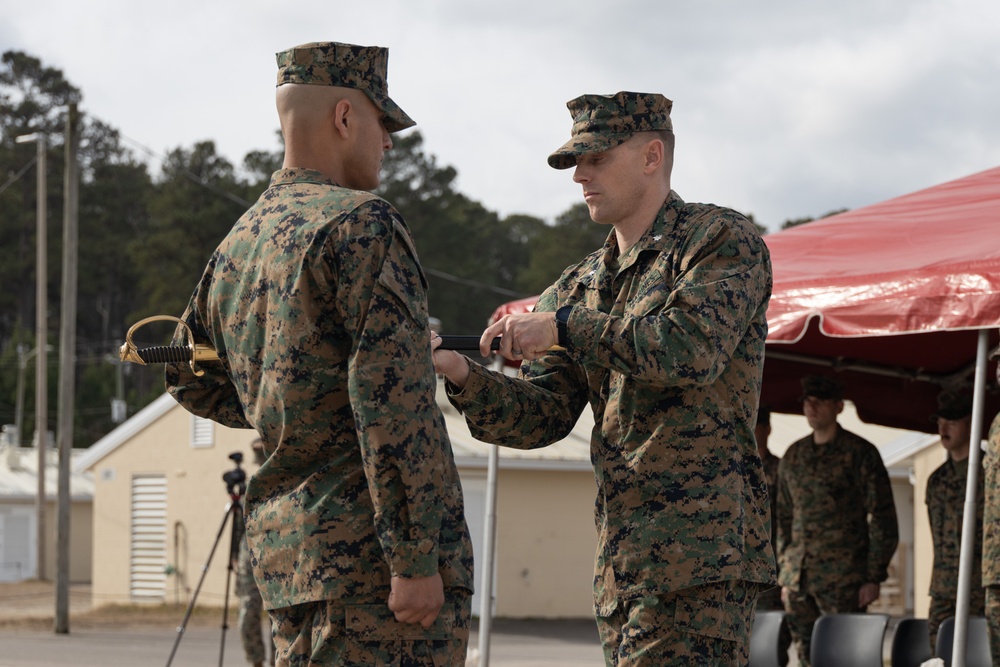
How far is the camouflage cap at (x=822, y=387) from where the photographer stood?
9.18 m

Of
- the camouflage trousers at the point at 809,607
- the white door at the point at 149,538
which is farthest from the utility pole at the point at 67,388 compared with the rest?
the camouflage trousers at the point at 809,607

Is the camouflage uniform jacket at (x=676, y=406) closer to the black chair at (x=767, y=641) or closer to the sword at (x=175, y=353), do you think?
the sword at (x=175, y=353)

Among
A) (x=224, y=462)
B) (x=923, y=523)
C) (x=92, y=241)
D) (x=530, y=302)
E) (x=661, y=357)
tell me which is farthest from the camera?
(x=92, y=241)

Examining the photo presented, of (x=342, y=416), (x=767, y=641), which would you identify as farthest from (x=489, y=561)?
(x=342, y=416)

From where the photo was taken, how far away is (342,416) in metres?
3.15

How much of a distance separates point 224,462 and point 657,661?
25.1 meters

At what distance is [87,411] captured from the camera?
61844 mm

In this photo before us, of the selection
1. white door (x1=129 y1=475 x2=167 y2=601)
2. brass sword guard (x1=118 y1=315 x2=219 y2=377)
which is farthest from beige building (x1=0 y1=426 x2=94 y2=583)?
brass sword guard (x1=118 y1=315 x2=219 y2=377)

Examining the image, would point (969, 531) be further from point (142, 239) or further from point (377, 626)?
point (142, 239)

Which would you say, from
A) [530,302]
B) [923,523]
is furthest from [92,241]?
[530,302]

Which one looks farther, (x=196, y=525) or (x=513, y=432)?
(x=196, y=525)

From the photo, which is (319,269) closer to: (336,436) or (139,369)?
(336,436)

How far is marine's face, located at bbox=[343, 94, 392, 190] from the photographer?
3.38 metres

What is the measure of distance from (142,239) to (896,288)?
6350cm
